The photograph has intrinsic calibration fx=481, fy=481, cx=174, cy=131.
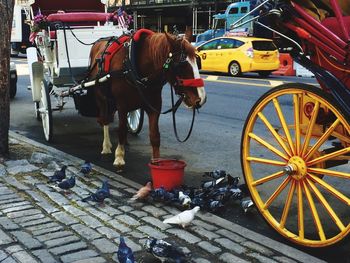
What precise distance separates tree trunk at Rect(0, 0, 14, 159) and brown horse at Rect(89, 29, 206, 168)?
122 cm

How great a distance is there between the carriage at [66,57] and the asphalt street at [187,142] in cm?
56

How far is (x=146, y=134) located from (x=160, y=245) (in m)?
5.31

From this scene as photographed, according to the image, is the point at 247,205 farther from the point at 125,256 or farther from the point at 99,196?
the point at 125,256

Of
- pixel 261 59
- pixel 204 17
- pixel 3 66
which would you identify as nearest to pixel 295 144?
pixel 3 66

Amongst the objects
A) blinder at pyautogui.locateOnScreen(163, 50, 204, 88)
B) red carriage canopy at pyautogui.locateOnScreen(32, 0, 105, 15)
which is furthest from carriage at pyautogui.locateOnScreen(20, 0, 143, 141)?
blinder at pyautogui.locateOnScreen(163, 50, 204, 88)

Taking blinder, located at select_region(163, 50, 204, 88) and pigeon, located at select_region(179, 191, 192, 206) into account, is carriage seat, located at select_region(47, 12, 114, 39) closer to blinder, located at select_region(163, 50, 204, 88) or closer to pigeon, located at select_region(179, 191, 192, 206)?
blinder, located at select_region(163, 50, 204, 88)

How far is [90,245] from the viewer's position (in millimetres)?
3930

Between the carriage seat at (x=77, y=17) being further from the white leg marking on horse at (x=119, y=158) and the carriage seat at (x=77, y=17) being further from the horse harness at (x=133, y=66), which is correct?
the white leg marking on horse at (x=119, y=158)

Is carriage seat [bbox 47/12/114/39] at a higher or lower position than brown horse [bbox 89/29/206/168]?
higher

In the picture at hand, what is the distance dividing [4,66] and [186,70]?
2.67 metres

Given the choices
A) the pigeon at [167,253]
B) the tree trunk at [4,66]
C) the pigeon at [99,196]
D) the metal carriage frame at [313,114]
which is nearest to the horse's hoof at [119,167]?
the pigeon at [99,196]

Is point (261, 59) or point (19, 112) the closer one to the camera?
point (19, 112)

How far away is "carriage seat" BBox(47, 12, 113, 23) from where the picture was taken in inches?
315

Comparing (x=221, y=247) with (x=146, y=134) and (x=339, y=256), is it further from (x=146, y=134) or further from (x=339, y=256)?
(x=146, y=134)
